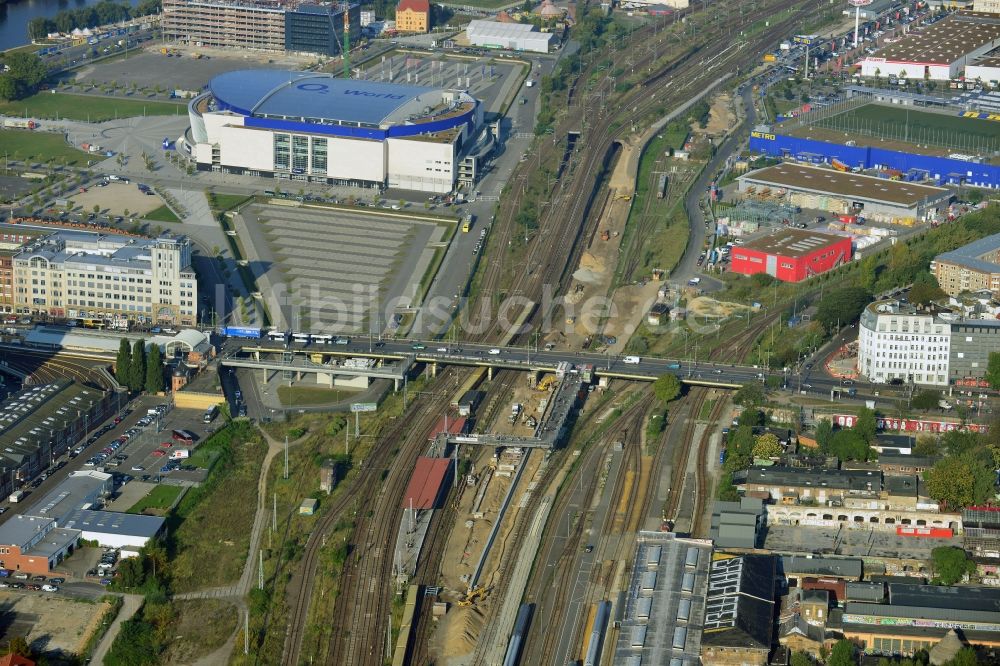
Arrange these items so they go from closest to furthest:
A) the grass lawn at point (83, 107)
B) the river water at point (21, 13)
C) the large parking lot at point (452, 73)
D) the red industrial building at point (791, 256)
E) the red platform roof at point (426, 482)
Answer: the red platform roof at point (426, 482)
the red industrial building at point (791, 256)
the grass lawn at point (83, 107)
the large parking lot at point (452, 73)
the river water at point (21, 13)

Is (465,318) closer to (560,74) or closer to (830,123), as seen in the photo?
(830,123)

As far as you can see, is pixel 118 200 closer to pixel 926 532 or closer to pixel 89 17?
pixel 89 17

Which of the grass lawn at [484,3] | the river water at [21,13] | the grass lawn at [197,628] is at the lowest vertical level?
the grass lawn at [197,628]

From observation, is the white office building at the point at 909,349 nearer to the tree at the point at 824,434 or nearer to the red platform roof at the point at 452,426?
the tree at the point at 824,434

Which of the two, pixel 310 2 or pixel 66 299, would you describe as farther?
pixel 310 2

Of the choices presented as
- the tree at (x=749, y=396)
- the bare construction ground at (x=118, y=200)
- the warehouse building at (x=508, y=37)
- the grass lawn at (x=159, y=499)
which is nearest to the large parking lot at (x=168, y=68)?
the warehouse building at (x=508, y=37)

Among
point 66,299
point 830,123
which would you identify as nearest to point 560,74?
point 830,123
